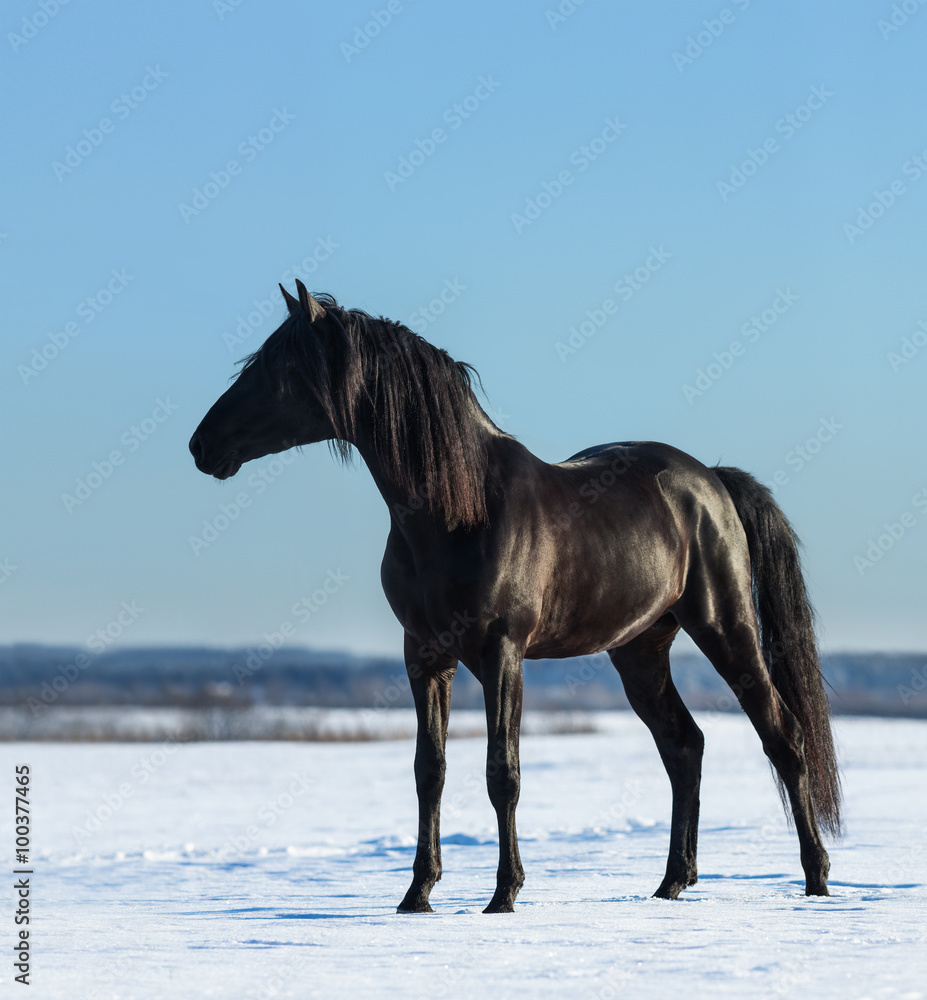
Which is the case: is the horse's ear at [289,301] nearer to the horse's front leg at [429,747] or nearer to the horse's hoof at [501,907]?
the horse's front leg at [429,747]

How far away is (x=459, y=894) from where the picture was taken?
5492 mm

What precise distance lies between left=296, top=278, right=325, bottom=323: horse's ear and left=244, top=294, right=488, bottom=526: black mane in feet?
0.12

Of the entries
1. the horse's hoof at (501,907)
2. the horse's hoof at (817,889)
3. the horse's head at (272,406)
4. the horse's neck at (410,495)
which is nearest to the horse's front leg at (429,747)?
the horse's hoof at (501,907)

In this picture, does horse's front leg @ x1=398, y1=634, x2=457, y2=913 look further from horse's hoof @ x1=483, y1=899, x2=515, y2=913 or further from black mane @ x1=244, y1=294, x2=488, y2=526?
black mane @ x1=244, y1=294, x2=488, y2=526

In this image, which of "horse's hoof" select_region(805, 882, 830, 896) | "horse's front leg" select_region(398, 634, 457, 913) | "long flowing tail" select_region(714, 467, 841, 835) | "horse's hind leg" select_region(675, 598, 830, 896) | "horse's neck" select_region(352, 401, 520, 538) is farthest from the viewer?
"long flowing tail" select_region(714, 467, 841, 835)

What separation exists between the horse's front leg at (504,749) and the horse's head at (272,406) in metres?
1.19

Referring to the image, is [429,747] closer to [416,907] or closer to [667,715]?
[416,907]

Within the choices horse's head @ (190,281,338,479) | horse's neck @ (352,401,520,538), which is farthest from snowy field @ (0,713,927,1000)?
horse's head @ (190,281,338,479)

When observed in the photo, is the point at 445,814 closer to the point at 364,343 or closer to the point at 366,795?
the point at 366,795

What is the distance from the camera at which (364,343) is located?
4.60 m

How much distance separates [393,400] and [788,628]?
2702 millimetres

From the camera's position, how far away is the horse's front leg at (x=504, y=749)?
4461mm

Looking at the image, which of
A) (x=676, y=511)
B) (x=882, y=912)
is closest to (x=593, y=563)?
(x=676, y=511)

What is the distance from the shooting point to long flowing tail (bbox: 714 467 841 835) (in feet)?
18.6
